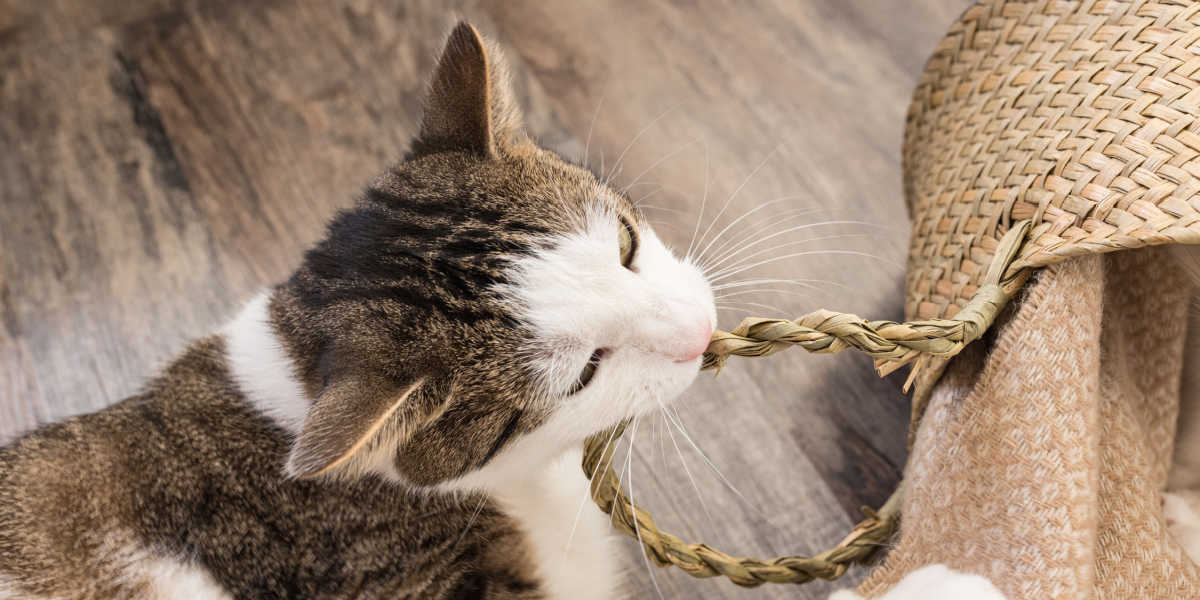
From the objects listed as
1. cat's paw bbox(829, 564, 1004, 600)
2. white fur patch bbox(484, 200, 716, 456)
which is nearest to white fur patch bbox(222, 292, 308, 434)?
white fur patch bbox(484, 200, 716, 456)

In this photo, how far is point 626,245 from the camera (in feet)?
2.94

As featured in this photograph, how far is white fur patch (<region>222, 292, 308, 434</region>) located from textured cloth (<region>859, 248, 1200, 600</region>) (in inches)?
24.0

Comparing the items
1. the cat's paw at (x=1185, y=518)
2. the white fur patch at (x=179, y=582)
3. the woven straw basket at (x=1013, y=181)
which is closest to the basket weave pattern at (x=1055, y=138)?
the woven straw basket at (x=1013, y=181)

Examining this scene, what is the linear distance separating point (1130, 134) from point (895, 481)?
0.59 meters

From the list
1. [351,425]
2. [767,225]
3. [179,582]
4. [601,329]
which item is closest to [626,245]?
[601,329]

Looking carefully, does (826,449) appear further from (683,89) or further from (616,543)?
(683,89)

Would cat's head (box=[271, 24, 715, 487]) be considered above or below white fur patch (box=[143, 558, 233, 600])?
above

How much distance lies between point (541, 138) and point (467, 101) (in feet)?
2.20

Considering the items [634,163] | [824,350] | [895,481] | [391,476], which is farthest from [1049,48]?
[391,476]

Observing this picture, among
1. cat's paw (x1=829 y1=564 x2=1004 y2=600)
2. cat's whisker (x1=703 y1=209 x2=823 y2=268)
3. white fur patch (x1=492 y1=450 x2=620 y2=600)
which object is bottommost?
white fur patch (x1=492 y1=450 x2=620 y2=600)

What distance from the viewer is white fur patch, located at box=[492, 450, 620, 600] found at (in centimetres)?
103

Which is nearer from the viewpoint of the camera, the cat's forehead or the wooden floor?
the cat's forehead

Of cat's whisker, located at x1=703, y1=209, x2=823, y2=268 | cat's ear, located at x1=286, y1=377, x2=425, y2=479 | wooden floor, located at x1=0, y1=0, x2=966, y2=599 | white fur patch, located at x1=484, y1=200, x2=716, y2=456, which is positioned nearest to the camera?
cat's ear, located at x1=286, y1=377, x2=425, y2=479

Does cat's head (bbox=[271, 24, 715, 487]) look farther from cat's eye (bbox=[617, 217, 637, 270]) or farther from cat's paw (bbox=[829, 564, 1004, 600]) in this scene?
cat's paw (bbox=[829, 564, 1004, 600])
